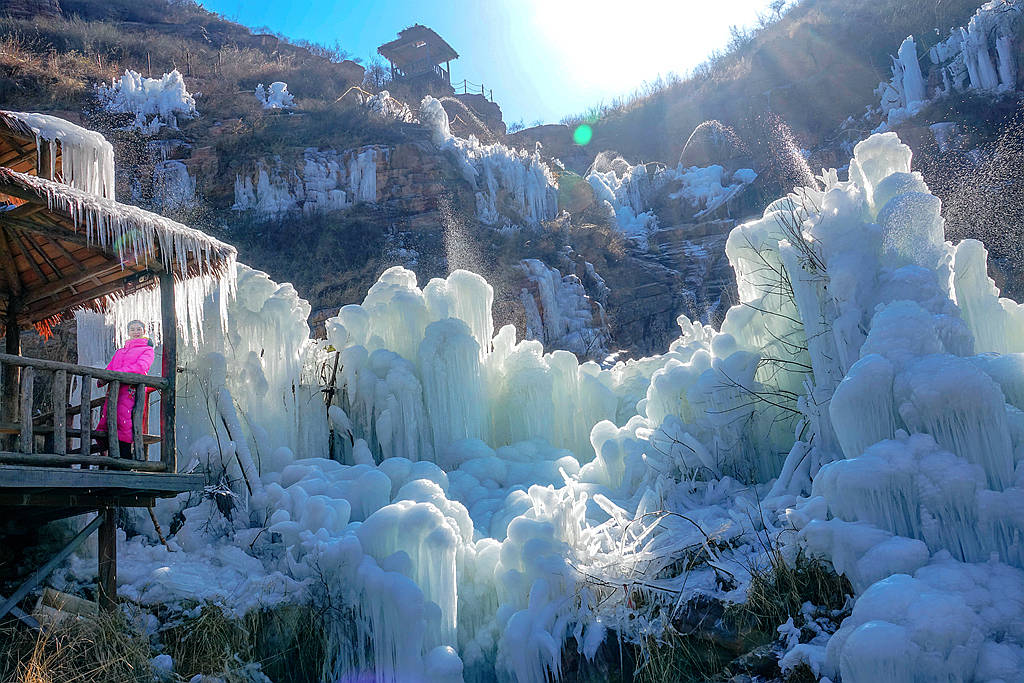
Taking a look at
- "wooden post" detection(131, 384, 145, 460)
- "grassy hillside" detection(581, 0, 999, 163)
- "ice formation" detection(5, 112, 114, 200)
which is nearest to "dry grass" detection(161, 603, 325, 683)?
"wooden post" detection(131, 384, 145, 460)

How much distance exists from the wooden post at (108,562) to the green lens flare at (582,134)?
37462mm

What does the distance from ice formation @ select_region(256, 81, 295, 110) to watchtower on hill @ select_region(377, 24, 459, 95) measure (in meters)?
14.3

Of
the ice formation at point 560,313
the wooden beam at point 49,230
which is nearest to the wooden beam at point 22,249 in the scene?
the wooden beam at point 49,230

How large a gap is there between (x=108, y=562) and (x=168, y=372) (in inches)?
60.0

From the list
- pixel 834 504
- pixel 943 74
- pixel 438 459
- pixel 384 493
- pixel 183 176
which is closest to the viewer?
pixel 834 504

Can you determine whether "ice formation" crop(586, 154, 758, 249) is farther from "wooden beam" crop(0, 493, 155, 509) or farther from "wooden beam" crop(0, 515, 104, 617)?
"wooden beam" crop(0, 515, 104, 617)

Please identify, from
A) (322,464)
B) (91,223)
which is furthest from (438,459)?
(91,223)

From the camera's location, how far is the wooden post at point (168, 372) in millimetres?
5906

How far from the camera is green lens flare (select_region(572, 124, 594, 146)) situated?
41.2 metres

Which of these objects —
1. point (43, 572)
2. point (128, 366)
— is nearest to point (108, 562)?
point (43, 572)

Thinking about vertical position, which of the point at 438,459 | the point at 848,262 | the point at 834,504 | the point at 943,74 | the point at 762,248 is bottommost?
the point at 834,504

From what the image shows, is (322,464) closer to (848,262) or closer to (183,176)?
(848,262)

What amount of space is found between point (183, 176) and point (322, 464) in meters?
14.0

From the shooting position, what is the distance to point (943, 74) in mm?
25984
